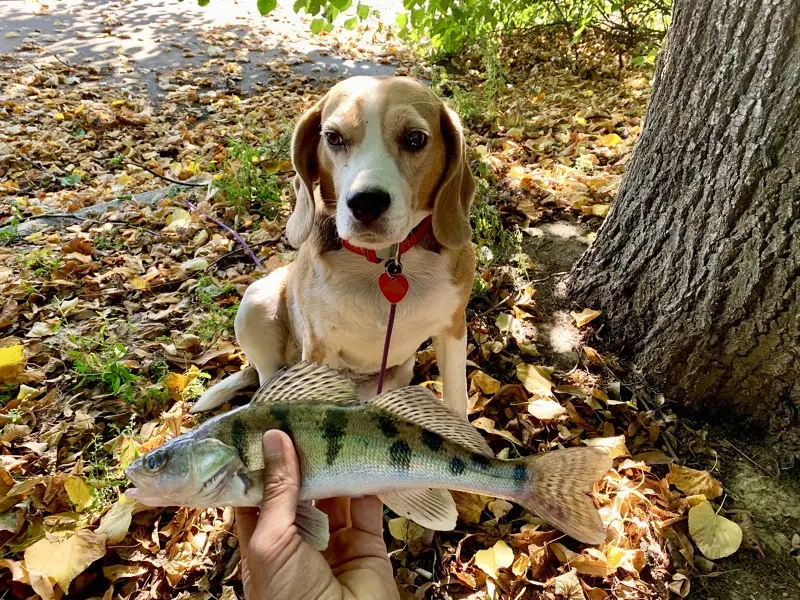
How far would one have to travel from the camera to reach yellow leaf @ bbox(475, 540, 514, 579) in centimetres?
203

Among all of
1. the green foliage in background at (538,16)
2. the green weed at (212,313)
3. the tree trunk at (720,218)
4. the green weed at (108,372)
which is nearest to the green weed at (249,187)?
the green weed at (212,313)

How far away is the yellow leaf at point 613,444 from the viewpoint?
232 cm

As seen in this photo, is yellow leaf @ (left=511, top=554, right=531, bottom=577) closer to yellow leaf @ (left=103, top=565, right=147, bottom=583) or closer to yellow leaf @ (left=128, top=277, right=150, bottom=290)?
yellow leaf @ (left=103, top=565, right=147, bottom=583)

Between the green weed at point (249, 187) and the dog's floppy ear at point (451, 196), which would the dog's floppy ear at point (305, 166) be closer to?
the dog's floppy ear at point (451, 196)

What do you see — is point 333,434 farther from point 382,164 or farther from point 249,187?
point 249,187

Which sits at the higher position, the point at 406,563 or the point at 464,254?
the point at 464,254

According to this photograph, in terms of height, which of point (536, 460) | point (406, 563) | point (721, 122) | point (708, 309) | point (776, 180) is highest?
point (721, 122)

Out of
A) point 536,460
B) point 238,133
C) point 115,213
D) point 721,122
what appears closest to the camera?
point 536,460

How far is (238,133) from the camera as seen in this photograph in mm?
5773

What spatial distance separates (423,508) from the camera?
1469mm

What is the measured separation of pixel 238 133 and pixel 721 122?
15.6 ft

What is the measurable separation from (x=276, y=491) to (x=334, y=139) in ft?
4.62

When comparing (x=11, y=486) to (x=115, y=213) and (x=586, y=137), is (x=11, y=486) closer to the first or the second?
(x=115, y=213)

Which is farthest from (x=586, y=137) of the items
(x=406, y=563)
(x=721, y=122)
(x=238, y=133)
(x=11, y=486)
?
(x=11, y=486)
